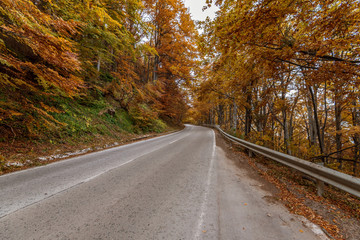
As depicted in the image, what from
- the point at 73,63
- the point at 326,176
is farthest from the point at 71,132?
the point at 326,176

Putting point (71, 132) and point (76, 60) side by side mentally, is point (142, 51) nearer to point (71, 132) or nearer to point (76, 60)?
point (76, 60)

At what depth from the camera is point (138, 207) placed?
2670 millimetres

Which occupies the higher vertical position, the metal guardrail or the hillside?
the hillside

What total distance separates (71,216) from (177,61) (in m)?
21.6

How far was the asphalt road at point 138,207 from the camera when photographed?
2.07 m

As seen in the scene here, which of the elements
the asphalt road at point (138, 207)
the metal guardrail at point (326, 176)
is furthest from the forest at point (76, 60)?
the metal guardrail at point (326, 176)

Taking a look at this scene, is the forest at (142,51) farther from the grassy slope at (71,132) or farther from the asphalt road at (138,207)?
the asphalt road at (138,207)

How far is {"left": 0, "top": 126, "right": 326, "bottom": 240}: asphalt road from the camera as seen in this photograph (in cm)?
207

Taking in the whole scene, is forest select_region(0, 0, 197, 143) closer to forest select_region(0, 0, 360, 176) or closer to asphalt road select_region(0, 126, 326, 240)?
forest select_region(0, 0, 360, 176)

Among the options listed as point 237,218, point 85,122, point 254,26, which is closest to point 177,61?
point 85,122

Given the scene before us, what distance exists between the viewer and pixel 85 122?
357 inches

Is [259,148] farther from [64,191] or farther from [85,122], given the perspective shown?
[85,122]

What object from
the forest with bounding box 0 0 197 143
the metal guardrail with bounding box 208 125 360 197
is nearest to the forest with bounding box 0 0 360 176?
the forest with bounding box 0 0 197 143

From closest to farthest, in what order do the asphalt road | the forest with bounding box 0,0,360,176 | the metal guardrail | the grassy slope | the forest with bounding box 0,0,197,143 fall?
the asphalt road < the metal guardrail < the forest with bounding box 0,0,360,176 < the forest with bounding box 0,0,197,143 < the grassy slope
